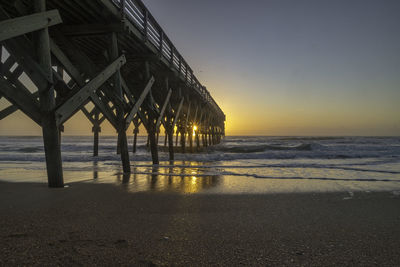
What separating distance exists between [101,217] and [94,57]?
600cm

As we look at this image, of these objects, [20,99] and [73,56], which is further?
[73,56]

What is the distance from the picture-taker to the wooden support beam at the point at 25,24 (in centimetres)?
283

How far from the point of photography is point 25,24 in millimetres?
3150

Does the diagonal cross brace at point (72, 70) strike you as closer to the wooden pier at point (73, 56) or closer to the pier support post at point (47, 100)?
the wooden pier at point (73, 56)

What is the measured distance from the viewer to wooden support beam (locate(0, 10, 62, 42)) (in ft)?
9.29

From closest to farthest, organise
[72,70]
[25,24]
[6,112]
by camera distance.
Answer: [25,24] < [72,70] < [6,112]

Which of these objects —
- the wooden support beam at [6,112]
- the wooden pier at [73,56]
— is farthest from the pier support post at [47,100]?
the wooden support beam at [6,112]

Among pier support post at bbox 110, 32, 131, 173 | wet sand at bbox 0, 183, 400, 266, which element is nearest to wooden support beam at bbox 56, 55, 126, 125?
pier support post at bbox 110, 32, 131, 173

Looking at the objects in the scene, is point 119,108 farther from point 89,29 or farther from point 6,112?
point 6,112

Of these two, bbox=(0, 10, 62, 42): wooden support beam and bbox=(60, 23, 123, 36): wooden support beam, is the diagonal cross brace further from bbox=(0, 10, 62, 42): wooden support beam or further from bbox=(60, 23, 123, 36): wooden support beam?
bbox=(0, 10, 62, 42): wooden support beam

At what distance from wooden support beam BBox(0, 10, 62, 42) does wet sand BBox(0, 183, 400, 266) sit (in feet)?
6.91

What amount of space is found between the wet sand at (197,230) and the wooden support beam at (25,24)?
2106mm

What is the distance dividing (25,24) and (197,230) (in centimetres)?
341

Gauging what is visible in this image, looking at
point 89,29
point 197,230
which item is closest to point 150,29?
point 89,29
